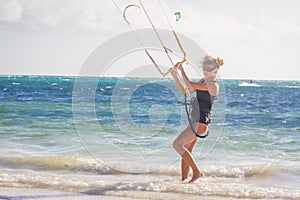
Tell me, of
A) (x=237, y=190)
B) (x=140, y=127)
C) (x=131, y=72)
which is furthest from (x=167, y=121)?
(x=237, y=190)

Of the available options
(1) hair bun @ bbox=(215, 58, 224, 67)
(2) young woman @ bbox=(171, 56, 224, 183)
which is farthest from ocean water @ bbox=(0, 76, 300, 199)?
(1) hair bun @ bbox=(215, 58, 224, 67)

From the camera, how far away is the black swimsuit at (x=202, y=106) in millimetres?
6734

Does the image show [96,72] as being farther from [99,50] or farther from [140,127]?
[140,127]

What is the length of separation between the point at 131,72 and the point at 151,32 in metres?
1.12

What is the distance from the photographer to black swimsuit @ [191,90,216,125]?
6.73 meters

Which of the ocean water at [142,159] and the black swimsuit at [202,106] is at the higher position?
the black swimsuit at [202,106]

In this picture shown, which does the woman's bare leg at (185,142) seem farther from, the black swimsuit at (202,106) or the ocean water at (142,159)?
the ocean water at (142,159)

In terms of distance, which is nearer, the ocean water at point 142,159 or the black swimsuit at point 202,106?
the black swimsuit at point 202,106

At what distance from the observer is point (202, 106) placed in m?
6.77

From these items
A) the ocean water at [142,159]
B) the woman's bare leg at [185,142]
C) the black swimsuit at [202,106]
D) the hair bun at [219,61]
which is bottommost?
the ocean water at [142,159]

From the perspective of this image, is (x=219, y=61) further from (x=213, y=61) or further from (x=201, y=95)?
(x=201, y=95)

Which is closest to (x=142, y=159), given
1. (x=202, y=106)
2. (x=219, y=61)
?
(x=202, y=106)

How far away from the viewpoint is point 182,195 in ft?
21.3

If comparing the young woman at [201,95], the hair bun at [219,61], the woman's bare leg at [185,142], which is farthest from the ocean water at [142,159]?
the hair bun at [219,61]
